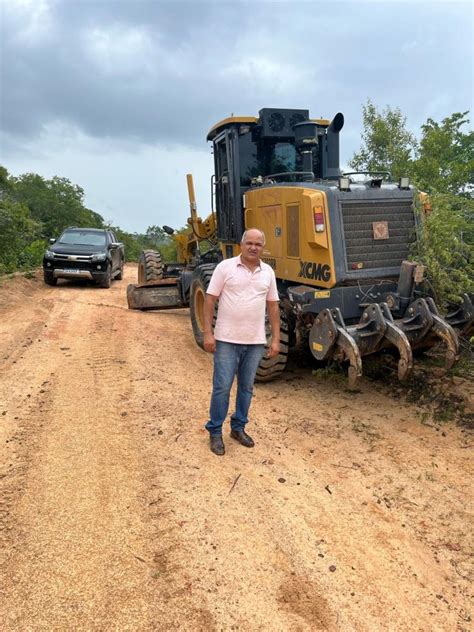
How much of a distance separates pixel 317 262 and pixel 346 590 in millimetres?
3242

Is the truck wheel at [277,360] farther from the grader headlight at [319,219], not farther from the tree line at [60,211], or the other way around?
the tree line at [60,211]

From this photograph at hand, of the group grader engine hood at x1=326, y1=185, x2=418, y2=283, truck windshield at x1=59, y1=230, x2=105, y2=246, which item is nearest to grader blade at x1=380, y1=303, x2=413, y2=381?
grader engine hood at x1=326, y1=185, x2=418, y2=283

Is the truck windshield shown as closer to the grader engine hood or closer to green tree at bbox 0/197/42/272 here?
green tree at bbox 0/197/42/272

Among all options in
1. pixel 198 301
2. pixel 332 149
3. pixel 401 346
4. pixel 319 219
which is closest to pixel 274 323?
pixel 401 346

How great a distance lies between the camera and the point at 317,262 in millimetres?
5102

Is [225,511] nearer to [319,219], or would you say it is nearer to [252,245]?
[252,245]

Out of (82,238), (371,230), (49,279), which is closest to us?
(371,230)

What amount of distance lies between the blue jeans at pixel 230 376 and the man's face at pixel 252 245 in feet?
2.24

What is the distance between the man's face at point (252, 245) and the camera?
368 cm

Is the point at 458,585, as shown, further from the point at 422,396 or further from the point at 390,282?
the point at 390,282

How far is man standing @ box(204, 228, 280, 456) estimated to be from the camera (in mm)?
3768

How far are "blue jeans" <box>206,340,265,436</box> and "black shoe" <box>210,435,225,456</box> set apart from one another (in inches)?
1.5

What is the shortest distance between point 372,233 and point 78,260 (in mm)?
9444

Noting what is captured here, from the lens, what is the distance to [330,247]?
492cm
